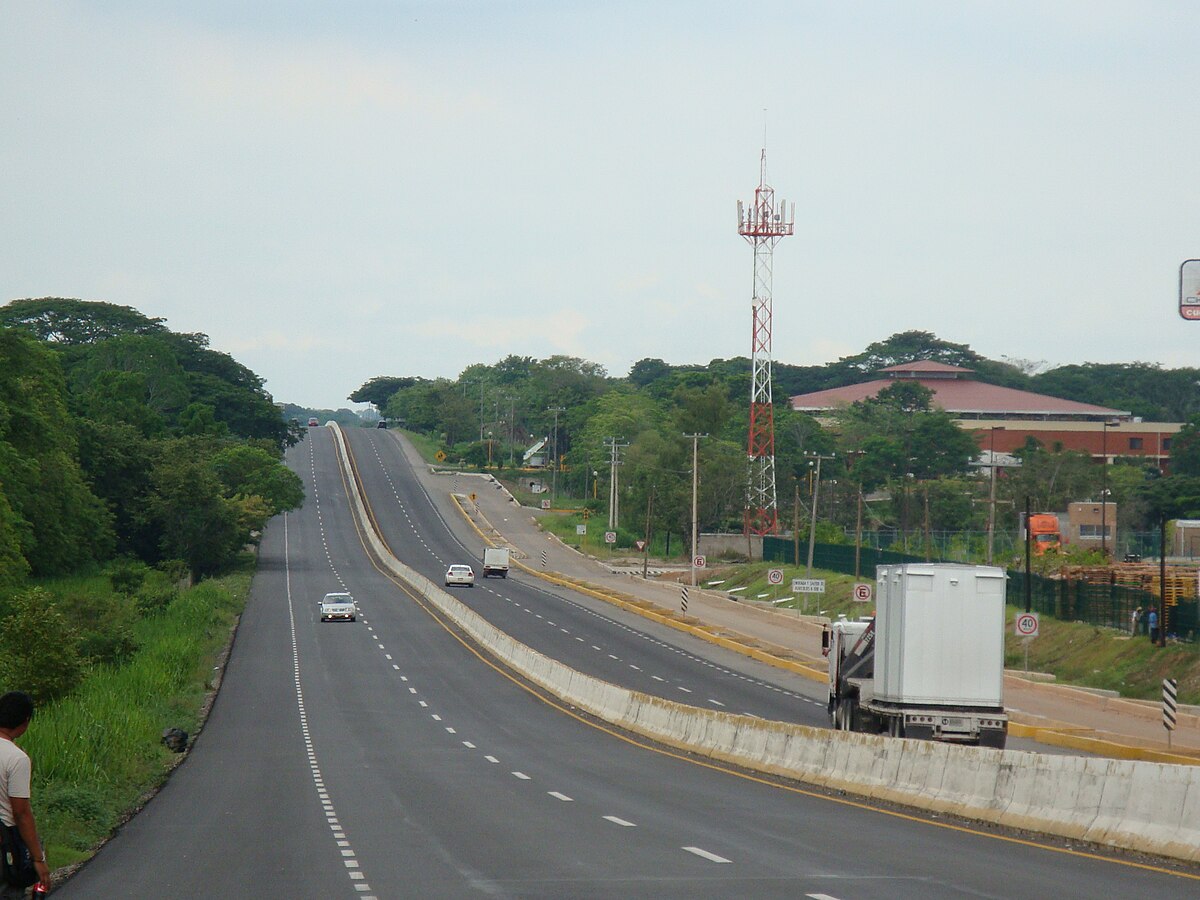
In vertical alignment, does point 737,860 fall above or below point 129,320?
below

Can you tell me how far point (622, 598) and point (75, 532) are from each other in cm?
3195

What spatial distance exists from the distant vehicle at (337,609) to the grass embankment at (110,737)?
39.6ft

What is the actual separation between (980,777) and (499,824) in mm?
6101

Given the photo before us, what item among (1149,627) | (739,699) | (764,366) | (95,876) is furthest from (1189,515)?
(95,876)

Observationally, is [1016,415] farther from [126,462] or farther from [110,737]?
[110,737]

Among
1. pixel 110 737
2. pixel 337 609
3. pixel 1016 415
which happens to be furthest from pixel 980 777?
pixel 1016 415

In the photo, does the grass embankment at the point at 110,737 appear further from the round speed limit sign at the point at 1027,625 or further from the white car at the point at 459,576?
the white car at the point at 459,576

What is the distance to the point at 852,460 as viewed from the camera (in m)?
137

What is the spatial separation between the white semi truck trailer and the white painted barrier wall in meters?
2.96

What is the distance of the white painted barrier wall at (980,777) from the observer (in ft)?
48.2

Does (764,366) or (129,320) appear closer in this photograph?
(764,366)

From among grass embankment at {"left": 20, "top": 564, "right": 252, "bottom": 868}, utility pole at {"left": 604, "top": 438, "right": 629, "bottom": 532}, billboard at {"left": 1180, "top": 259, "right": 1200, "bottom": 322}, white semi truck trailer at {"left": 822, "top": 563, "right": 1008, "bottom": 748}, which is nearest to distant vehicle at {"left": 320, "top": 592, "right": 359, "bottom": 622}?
grass embankment at {"left": 20, "top": 564, "right": 252, "bottom": 868}

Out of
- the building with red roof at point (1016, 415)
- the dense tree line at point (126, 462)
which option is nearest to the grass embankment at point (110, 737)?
the dense tree line at point (126, 462)

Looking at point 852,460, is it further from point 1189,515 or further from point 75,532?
point 75,532
